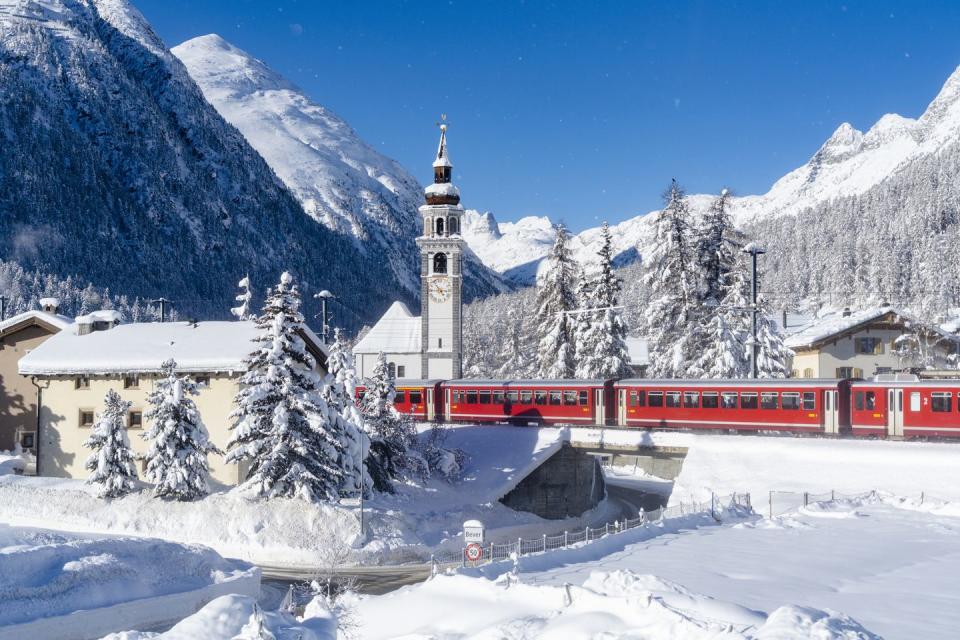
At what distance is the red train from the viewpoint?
109ft

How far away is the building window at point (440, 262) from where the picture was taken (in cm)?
6731

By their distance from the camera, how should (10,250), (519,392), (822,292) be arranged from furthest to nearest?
(10,250) < (822,292) < (519,392)

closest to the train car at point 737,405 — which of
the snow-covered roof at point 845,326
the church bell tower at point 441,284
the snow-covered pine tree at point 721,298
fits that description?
the snow-covered pine tree at point 721,298

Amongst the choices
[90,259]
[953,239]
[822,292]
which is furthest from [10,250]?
[953,239]

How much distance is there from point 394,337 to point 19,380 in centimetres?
3119

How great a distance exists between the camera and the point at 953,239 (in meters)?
154

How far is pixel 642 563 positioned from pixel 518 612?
6.76 m

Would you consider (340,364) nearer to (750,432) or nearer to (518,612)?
(750,432)

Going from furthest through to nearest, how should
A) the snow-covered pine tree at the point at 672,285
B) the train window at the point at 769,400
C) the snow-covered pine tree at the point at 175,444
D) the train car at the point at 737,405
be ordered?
the snow-covered pine tree at the point at 672,285 → the train window at the point at 769,400 → the train car at the point at 737,405 → the snow-covered pine tree at the point at 175,444

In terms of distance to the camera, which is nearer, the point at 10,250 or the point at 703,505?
the point at 703,505

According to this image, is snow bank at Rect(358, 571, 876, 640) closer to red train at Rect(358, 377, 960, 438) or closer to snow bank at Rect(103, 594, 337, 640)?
snow bank at Rect(103, 594, 337, 640)

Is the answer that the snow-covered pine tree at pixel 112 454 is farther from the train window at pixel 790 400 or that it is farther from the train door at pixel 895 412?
the train door at pixel 895 412

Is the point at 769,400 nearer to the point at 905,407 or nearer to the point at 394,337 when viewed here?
the point at 905,407

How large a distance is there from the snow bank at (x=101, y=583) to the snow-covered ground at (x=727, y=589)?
8922 mm
